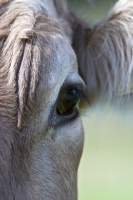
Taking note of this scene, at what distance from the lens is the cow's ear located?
2764 mm

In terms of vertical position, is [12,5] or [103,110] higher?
[12,5]

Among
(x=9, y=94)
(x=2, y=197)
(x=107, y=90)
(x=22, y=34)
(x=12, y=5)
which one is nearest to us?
(x=2, y=197)

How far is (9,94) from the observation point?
2088 millimetres

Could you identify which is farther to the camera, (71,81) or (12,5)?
(12,5)

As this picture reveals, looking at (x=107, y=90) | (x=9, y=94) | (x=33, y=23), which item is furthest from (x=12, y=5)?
(x=107, y=90)

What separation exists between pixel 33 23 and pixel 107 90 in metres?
0.67

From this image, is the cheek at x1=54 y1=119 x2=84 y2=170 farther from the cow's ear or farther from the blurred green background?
the blurred green background

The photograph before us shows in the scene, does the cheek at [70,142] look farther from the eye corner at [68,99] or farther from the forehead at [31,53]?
A: the forehead at [31,53]

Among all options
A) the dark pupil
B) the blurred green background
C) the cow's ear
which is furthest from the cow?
the blurred green background

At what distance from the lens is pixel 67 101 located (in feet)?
7.49

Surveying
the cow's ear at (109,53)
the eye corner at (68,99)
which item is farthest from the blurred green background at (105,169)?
the eye corner at (68,99)

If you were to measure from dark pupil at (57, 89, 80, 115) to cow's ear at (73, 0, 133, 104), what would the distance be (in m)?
0.50

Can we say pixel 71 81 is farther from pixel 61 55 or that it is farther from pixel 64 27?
pixel 64 27

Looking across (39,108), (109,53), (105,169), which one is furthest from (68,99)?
(105,169)
